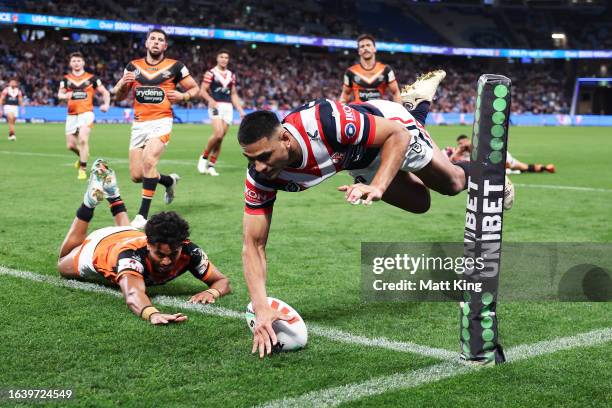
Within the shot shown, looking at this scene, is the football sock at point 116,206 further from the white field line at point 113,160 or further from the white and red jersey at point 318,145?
the white field line at point 113,160

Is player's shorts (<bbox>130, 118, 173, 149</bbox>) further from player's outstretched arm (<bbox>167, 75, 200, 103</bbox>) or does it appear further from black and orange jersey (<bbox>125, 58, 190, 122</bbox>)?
player's outstretched arm (<bbox>167, 75, 200, 103</bbox>)

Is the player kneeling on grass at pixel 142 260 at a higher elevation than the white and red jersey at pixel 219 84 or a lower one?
lower

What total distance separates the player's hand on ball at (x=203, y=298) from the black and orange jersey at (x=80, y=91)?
10832mm

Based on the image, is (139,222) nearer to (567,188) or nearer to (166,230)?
(166,230)

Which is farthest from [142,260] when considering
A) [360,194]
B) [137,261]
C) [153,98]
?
[153,98]

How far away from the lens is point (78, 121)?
1510 centimetres

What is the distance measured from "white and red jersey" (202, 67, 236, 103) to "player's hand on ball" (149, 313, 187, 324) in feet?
39.4

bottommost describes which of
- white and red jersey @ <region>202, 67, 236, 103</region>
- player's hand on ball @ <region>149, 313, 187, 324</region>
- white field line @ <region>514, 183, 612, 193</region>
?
player's hand on ball @ <region>149, 313, 187, 324</region>

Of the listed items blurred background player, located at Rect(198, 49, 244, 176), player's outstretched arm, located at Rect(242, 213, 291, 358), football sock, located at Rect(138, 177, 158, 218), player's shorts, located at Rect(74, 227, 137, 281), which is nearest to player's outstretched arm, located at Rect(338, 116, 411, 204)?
player's outstretched arm, located at Rect(242, 213, 291, 358)

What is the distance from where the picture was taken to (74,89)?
15.5m

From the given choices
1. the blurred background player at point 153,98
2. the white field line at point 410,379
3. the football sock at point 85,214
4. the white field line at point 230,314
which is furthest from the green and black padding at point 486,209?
the blurred background player at point 153,98

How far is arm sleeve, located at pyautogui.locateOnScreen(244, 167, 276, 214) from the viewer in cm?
442

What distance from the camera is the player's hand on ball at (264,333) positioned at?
13.3 ft

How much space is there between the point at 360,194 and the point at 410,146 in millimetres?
1559
